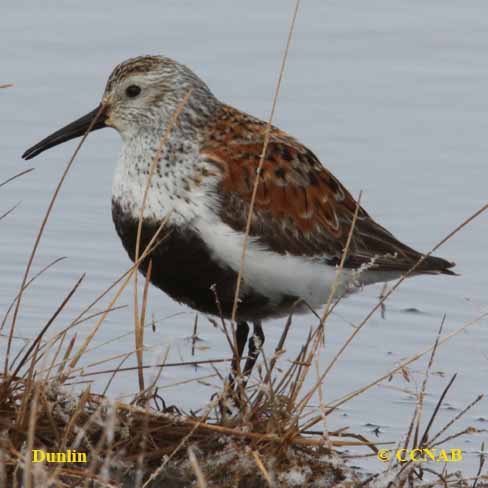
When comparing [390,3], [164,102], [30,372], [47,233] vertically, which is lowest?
[30,372]

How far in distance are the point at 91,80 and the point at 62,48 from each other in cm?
55

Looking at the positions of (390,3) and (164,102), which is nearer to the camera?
(164,102)

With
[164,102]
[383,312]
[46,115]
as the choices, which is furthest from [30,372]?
[46,115]

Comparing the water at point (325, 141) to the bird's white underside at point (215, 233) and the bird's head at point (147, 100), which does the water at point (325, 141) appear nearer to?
the bird's white underside at point (215, 233)

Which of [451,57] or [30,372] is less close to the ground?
[451,57]

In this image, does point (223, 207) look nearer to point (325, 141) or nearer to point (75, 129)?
point (75, 129)

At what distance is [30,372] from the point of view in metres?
5.77

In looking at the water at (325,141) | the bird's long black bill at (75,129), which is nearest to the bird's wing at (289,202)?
the bird's long black bill at (75,129)

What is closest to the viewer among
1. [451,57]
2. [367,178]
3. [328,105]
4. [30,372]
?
[30,372]

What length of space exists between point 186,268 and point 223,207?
337 mm

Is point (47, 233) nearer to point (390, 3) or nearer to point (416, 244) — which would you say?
point (416, 244)

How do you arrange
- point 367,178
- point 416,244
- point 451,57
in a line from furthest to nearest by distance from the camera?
1. point 451,57
2. point 367,178
3. point 416,244

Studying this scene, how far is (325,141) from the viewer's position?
10602mm

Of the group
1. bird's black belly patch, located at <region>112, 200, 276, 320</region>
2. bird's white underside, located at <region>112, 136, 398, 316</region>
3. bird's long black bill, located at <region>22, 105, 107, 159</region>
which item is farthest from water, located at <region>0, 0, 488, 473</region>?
bird's long black bill, located at <region>22, 105, 107, 159</region>
